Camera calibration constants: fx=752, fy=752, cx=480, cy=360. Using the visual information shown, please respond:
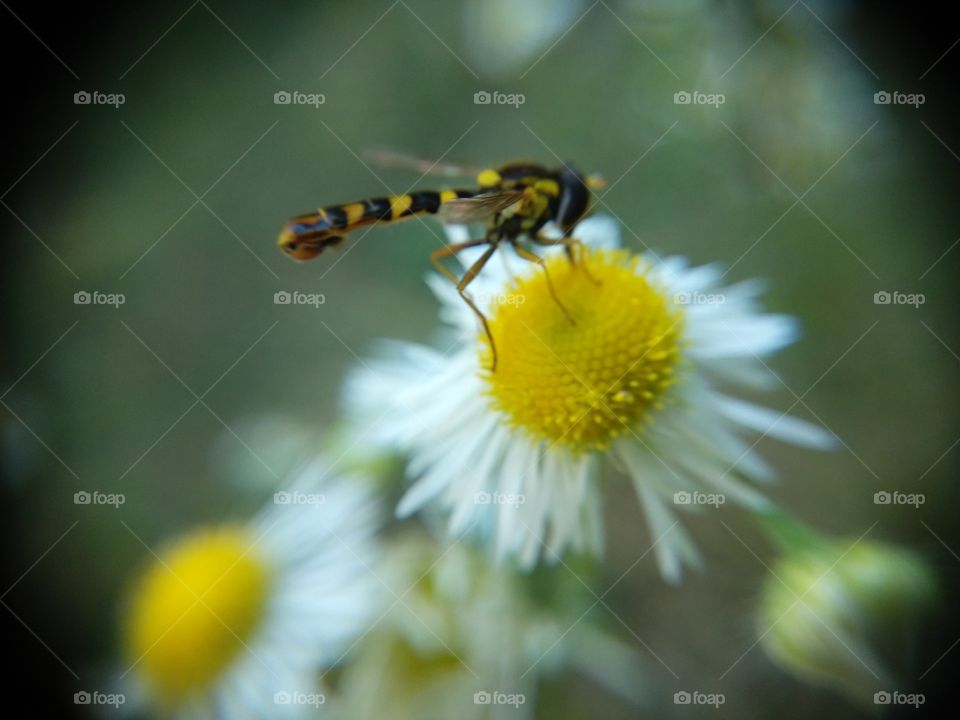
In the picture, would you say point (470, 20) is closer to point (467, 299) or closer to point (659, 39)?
point (659, 39)

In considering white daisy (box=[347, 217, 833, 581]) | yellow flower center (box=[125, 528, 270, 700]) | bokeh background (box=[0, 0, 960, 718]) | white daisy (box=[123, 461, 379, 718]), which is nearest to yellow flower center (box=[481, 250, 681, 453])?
white daisy (box=[347, 217, 833, 581])

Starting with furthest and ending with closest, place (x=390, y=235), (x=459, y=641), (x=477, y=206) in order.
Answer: (x=390, y=235)
(x=459, y=641)
(x=477, y=206)

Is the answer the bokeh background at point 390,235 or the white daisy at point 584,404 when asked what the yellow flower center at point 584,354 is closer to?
the white daisy at point 584,404

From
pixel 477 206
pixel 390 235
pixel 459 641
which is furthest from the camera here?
pixel 390 235

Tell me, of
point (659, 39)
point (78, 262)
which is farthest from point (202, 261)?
point (659, 39)

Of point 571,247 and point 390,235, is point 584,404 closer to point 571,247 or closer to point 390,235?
point 571,247

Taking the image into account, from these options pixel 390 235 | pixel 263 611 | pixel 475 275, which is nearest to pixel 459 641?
pixel 263 611

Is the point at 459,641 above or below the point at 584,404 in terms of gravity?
below

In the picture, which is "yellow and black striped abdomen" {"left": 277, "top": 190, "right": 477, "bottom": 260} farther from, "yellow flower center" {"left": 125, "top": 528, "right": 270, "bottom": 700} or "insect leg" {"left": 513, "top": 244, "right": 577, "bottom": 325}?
"yellow flower center" {"left": 125, "top": 528, "right": 270, "bottom": 700}
